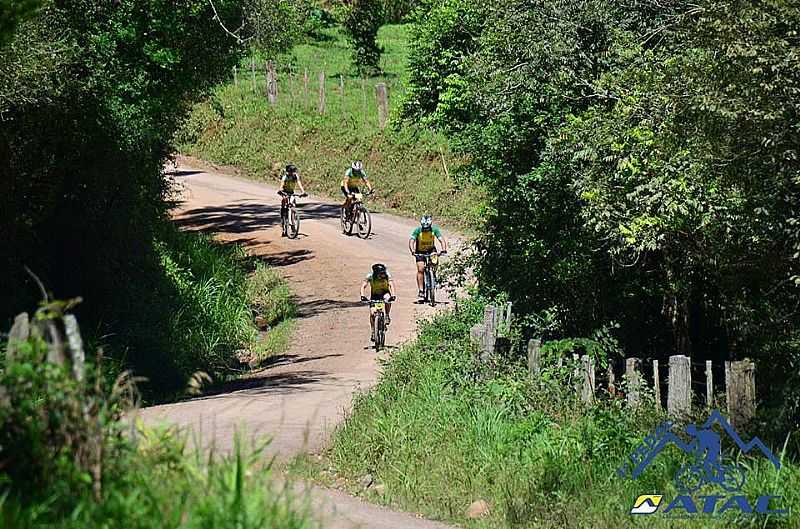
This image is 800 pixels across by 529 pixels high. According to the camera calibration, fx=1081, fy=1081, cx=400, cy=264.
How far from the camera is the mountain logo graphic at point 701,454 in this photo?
8.49 metres

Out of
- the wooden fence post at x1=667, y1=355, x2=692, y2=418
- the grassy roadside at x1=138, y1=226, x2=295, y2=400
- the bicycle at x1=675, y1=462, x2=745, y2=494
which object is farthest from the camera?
the grassy roadside at x1=138, y1=226, x2=295, y2=400

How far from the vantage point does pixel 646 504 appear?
334 inches

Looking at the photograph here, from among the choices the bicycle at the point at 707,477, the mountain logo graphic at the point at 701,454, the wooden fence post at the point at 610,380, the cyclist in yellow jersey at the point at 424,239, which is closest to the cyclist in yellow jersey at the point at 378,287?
the cyclist in yellow jersey at the point at 424,239

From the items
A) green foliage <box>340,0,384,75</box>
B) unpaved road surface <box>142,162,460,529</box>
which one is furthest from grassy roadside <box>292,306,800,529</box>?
green foliage <box>340,0,384,75</box>

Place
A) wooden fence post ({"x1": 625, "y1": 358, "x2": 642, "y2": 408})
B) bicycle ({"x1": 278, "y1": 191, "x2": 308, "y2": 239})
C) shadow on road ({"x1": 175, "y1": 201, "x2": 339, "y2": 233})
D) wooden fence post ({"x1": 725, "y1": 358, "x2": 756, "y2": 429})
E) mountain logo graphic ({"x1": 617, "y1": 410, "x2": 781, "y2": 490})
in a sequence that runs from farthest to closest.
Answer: shadow on road ({"x1": 175, "y1": 201, "x2": 339, "y2": 233})
bicycle ({"x1": 278, "y1": 191, "x2": 308, "y2": 239})
wooden fence post ({"x1": 625, "y1": 358, "x2": 642, "y2": 408})
wooden fence post ({"x1": 725, "y1": 358, "x2": 756, "y2": 429})
mountain logo graphic ({"x1": 617, "y1": 410, "x2": 781, "y2": 490})

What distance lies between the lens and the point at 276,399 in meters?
13.5

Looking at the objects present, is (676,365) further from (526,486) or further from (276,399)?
(276,399)

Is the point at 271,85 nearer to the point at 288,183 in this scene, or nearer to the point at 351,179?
the point at 288,183

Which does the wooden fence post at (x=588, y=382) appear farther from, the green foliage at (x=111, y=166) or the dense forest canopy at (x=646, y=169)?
the green foliage at (x=111, y=166)

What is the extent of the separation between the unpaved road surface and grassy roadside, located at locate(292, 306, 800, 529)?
463 mm

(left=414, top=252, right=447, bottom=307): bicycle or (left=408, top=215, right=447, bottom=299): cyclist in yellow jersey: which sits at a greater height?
(left=408, top=215, right=447, bottom=299): cyclist in yellow jersey

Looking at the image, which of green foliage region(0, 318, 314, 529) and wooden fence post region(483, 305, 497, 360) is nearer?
green foliage region(0, 318, 314, 529)

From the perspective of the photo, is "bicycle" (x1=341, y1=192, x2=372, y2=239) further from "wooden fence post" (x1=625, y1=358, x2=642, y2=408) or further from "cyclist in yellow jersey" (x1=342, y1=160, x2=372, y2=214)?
"wooden fence post" (x1=625, y1=358, x2=642, y2=408)

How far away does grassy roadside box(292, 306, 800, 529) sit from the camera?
28.0 feet
